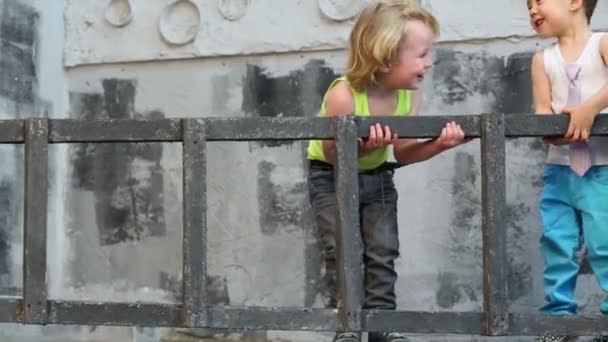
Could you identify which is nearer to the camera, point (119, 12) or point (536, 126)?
point (536, 126)

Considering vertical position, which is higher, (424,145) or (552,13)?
(552,13)

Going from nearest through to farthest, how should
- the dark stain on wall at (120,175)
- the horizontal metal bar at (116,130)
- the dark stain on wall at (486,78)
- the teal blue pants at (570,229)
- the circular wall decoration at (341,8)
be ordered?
the horizontal metal bar at (116,130), the teal blue pants at (570,229), the dark stain on wall at (486,78), the circular wall decoration at (341,8), the dark stain on wall at (120,175)

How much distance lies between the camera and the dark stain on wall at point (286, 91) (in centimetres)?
446

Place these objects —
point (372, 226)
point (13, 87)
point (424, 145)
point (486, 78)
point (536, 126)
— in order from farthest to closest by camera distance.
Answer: point (13, 87), point (486, 78), point (372, 226), point (424, 145), point (536, 126)

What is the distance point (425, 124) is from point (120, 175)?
237 centimetres

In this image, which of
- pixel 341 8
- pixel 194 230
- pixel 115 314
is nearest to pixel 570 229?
pixel 194 230

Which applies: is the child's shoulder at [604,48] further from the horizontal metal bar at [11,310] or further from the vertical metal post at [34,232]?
the horizontal metal bar at [11,310]

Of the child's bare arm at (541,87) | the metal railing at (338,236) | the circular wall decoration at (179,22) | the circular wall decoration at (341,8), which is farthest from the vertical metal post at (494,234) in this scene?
the circular wall decoration at (179,22)

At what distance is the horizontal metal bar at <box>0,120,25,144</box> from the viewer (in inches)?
113

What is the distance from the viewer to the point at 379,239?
10.3 feet

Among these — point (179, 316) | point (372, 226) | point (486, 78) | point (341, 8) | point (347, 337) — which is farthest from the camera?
point (341, 8)

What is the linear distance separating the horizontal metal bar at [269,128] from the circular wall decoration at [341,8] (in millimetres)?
1757

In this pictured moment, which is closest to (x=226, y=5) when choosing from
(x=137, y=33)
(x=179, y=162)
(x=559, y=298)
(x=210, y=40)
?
(x=210, y=40)

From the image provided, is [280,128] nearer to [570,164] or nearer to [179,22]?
[570,164]
